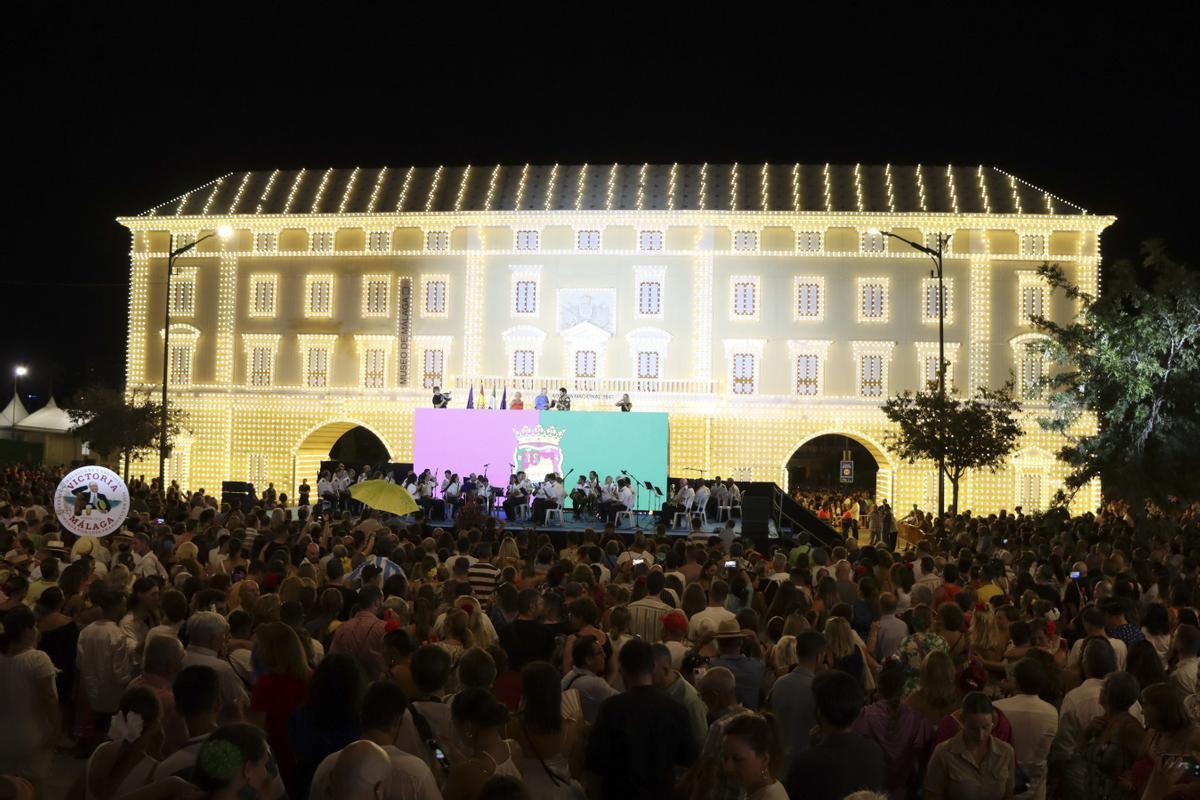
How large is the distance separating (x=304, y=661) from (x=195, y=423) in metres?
39.7

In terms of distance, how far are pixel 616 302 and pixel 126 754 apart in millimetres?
37035

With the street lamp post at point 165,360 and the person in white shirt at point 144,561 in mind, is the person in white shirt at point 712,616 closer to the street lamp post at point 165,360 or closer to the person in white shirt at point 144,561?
the person in white shirt at point 144,561

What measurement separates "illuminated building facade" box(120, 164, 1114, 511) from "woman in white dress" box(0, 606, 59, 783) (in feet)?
111

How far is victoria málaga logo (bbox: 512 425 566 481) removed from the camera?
3584cm

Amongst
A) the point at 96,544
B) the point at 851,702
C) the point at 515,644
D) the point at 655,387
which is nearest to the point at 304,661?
the point at 515,644

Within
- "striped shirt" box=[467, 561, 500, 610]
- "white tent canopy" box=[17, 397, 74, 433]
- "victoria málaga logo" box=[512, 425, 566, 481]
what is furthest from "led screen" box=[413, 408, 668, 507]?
"white tent canopy" box=[17, 397, 74, 433]

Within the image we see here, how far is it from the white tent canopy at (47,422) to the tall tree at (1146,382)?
150 feet

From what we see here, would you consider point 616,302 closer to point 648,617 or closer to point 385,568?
point 385,568

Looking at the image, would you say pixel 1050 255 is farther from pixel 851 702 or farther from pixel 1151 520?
pixel 851 702

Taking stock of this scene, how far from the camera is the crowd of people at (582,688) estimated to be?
5.18m

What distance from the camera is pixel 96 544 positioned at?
1380 centimetres

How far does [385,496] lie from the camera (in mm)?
18109

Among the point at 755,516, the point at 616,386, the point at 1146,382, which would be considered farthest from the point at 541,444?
the point at 1146,382

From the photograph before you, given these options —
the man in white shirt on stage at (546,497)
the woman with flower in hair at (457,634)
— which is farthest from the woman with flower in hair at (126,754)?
the man in white shirt on stage at (546,497)
